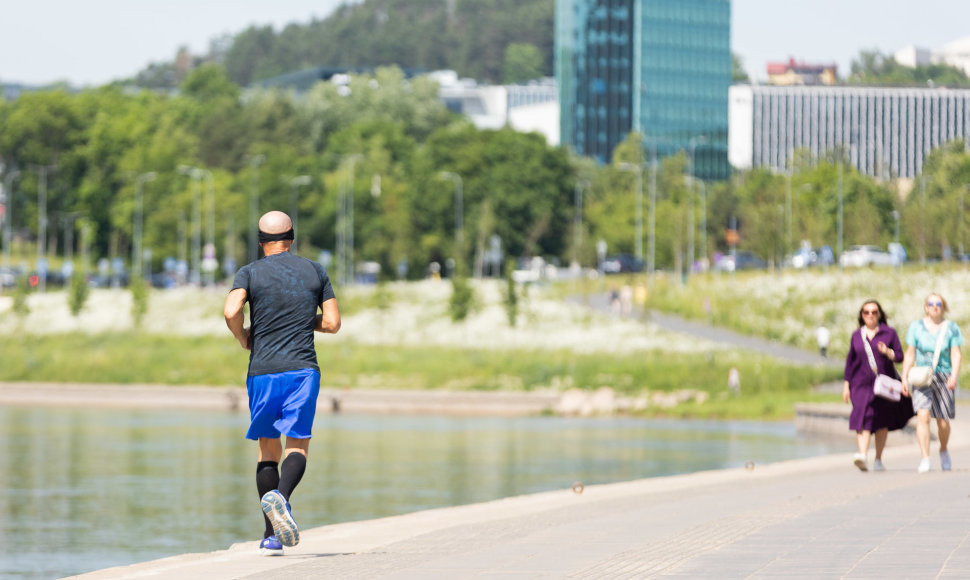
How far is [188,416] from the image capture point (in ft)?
176

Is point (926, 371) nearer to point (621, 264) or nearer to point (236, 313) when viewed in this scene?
point (236, 313)

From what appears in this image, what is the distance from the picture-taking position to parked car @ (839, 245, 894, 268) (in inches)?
3590

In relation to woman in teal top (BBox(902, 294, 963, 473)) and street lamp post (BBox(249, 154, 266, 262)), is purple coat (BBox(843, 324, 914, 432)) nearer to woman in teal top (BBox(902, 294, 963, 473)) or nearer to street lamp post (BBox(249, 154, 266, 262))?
woman in teal top (BBox(902, 294, 963, 473))

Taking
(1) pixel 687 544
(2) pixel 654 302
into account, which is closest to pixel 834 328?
(2) pixel 654 302

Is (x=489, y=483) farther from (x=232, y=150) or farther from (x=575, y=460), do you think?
(x=232, y=150)

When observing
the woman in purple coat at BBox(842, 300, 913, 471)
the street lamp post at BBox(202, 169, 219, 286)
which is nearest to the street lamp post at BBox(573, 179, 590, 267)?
the street lamp post at BBox(202, 169, 219, 286)

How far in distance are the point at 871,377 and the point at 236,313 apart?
9.82m

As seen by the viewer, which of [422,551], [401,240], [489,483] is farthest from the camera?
[401,240]

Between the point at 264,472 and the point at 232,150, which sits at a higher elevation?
the point at 232,150

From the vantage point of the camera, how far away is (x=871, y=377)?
749 inches

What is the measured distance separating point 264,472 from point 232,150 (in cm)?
13811

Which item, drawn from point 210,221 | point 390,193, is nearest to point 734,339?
point 210,221

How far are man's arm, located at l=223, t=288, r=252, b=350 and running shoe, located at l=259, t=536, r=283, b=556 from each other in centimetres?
137

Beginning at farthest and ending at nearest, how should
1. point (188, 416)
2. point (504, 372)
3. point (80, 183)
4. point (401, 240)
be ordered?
point (80, 183) < point (401, 240) < point (504, 372) < point (188, 416)
